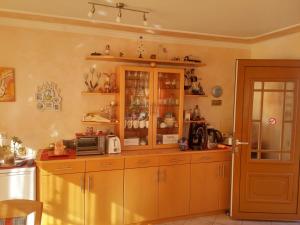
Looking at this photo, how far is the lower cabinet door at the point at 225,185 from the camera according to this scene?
3.45 m

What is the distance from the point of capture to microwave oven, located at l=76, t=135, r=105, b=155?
2971 mm

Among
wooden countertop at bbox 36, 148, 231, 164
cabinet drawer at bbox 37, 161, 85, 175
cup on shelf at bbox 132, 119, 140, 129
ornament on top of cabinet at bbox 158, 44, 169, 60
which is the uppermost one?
ornament on top of cabinet at bbox 158, 44, 169, 60

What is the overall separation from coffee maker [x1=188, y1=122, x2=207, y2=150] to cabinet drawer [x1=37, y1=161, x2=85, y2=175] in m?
1.42

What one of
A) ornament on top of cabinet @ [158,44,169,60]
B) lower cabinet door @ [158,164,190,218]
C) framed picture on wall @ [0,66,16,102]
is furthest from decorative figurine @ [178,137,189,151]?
framed picture on wall @ [0,66,16,102]

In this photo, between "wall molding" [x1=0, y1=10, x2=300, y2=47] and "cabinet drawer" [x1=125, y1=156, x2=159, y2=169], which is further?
"cabinet drawer" [x1=125, y1=156, x2=159, y2=169]

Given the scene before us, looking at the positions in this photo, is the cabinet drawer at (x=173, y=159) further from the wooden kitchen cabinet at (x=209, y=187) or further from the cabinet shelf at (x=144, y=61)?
the cabinet shelf at (x=144, y=61)

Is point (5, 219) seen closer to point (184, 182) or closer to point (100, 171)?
point (100, 171)

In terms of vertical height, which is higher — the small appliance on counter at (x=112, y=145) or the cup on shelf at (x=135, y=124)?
the cup on shelf at (x=135, y=124)

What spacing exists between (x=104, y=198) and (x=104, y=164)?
0.39m

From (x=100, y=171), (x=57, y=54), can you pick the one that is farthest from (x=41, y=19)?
(x=100, y=171)

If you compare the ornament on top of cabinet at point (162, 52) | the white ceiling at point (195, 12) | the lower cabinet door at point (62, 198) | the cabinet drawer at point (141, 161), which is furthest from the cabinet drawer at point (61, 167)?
the ornament on top of cabinet at point (162, 52)

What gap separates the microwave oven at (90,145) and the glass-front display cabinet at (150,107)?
297 millimetres

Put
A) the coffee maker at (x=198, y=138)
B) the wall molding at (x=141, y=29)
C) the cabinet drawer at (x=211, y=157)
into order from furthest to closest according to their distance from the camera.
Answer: the coffee maker at (x=198, y=138) → the cabinet drawer at (x=211, y=157) → the wall molding at (x=141, y=29)

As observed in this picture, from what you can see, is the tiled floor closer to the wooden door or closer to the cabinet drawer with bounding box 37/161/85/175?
the wooden door
